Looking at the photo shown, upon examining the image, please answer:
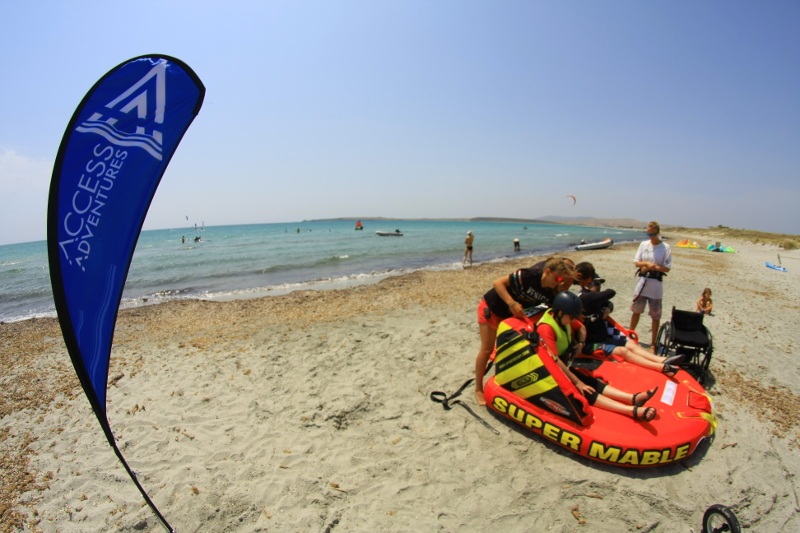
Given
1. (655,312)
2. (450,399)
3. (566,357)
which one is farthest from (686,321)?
(450,399)

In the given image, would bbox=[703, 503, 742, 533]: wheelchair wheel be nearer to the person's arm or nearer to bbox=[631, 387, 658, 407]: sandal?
bbox=[631, 387, 658, 407]: sandal

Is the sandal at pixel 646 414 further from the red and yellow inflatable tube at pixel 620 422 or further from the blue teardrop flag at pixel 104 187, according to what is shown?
the blue teardrop flag at pixel 104 187

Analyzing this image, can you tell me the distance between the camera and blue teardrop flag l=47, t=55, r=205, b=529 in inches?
92.3

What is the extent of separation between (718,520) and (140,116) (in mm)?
5428

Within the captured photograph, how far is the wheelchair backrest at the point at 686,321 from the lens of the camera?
5875 millimetres

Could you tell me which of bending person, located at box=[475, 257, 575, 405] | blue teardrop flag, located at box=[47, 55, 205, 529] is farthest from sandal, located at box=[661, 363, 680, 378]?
blue teardrop flag, located at box=[47, 55, 205, 529]

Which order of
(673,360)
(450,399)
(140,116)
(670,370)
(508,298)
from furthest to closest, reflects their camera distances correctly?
(450,399) < (673,360) < (670,370) < (508,298) < (140,116)

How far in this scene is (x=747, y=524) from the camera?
329 cm

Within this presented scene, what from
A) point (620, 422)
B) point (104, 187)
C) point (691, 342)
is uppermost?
point (104, 187)

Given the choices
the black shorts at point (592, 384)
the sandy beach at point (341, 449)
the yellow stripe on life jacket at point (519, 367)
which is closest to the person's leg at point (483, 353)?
the yellow stripe on life jacket at point (519, 367)

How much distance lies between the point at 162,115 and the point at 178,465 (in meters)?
3.74

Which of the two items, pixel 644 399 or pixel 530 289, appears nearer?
pixel 644 399

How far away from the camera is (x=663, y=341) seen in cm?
652

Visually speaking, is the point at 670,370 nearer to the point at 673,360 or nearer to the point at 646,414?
the point at 673,360
